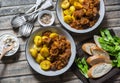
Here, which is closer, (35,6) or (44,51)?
(44,51)

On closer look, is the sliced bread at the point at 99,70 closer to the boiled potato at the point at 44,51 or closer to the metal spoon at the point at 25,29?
the boiled potato at the point at 44,51

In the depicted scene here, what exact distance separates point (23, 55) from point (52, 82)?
6.6 inches

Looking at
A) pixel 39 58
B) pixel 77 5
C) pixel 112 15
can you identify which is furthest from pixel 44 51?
pixel 112 15

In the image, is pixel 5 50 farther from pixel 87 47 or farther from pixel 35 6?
pixel 87 47

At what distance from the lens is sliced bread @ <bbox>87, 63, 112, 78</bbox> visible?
59.9 inches

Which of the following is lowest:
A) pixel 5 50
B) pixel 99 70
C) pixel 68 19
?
pixel 99 70

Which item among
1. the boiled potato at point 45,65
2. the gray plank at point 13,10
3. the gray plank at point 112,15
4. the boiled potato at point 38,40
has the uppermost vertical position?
the gray plank at point 13,10

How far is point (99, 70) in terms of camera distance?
1530 millimetres

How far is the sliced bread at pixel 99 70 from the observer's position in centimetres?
152

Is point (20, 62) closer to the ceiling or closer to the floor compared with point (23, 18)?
closer to the floor

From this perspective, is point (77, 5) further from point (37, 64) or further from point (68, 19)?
point (37, 64)

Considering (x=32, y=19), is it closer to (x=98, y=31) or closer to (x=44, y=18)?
(x=44, y=18)

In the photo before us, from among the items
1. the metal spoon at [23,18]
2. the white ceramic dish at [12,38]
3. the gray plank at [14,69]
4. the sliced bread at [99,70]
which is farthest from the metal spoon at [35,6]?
the sliced bread at [99,70]

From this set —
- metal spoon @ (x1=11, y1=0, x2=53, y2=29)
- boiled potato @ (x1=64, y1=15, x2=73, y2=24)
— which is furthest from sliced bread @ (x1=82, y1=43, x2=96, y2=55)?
metal spoon @ (x1=11, y1=0, x2=53, y2=29)
